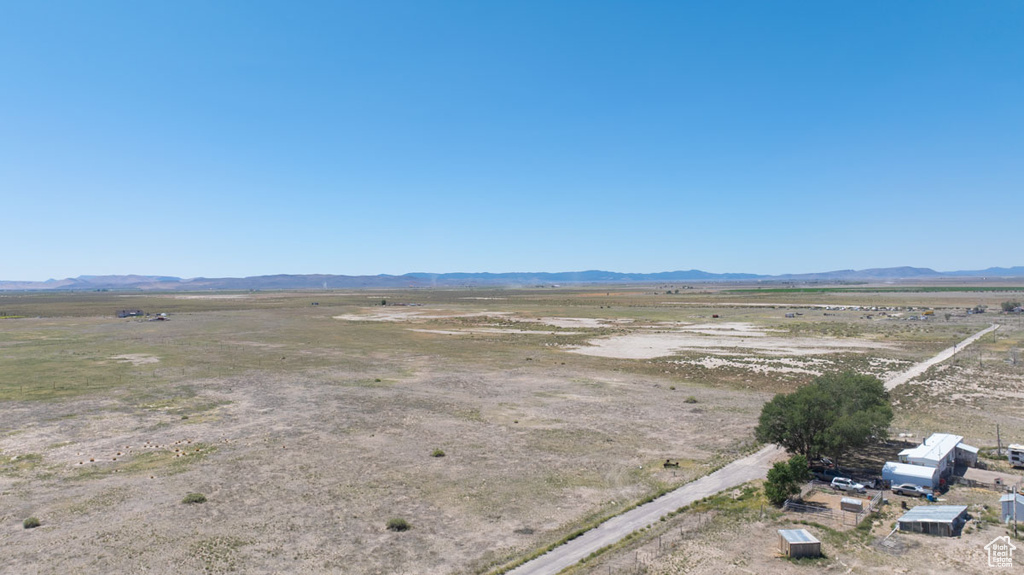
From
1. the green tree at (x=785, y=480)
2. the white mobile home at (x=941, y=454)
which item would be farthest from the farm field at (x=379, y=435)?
the white mobile home at (x=941, y=454)

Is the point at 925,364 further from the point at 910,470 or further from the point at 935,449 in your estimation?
the point at 910,470

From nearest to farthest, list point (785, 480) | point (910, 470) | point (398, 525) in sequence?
point (398, 525) → point (785, 480) → point (910, 470)

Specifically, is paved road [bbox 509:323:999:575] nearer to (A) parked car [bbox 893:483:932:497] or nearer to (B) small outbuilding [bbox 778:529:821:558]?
(B) small outbuilding [bbox 778:529:821:558]

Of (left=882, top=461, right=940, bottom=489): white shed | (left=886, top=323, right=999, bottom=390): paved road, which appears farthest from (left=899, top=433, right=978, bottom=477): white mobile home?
(left=886, top=323, right=999, bottom=390): paved road

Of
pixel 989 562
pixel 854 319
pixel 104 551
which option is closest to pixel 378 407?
pixel 104 551

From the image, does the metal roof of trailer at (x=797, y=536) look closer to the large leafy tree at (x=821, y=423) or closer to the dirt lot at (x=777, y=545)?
the dirt lot at (x=777, y=545)

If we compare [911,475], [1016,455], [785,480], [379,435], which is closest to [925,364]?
[1016,455]

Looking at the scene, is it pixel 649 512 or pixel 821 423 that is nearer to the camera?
pixel 649 512
